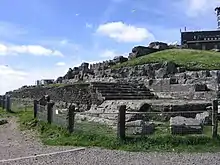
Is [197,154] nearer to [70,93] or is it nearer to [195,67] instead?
[70,93]

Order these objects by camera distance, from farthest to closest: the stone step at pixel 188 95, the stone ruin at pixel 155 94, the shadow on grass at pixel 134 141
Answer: the stone step at pixel 188 95 < the stone ruin at pixel 155 94 < the shadow on grass at pixel 134 141

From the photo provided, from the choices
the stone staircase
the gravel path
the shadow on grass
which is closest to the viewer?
the gravel path

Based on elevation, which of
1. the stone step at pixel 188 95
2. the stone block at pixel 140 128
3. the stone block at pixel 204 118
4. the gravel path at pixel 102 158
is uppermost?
the stone step at pixel 188 95

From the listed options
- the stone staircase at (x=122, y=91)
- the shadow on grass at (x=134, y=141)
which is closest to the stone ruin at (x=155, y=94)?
the stone staircase at (x=122, y=91)

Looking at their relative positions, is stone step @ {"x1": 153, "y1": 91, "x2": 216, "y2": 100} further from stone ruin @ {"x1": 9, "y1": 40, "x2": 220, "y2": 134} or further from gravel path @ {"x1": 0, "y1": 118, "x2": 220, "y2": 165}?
gravel path @ {"x1": 0, "y1": 118, "x2": 220, "y2": 165}

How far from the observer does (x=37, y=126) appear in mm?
17422

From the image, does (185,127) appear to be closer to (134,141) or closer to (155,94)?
(134,141)

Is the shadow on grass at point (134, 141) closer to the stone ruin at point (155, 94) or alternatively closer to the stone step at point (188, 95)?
the stone ruin at point (155, 94)

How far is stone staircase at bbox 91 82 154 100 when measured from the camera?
24438mm

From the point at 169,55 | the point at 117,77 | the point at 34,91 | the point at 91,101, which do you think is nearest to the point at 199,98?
the point at 91,101

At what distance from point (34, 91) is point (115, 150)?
2658 cm

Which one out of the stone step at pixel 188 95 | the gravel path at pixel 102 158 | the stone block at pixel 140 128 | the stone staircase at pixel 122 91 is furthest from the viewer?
the stone staircase at pixel 122 91

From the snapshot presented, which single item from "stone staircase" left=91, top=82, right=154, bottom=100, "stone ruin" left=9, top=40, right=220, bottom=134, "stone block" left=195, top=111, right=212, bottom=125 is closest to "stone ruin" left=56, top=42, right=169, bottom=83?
"stone ruin" left=9, top=40, right=220, bottom=134

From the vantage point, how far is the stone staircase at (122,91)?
2444 centimetres
